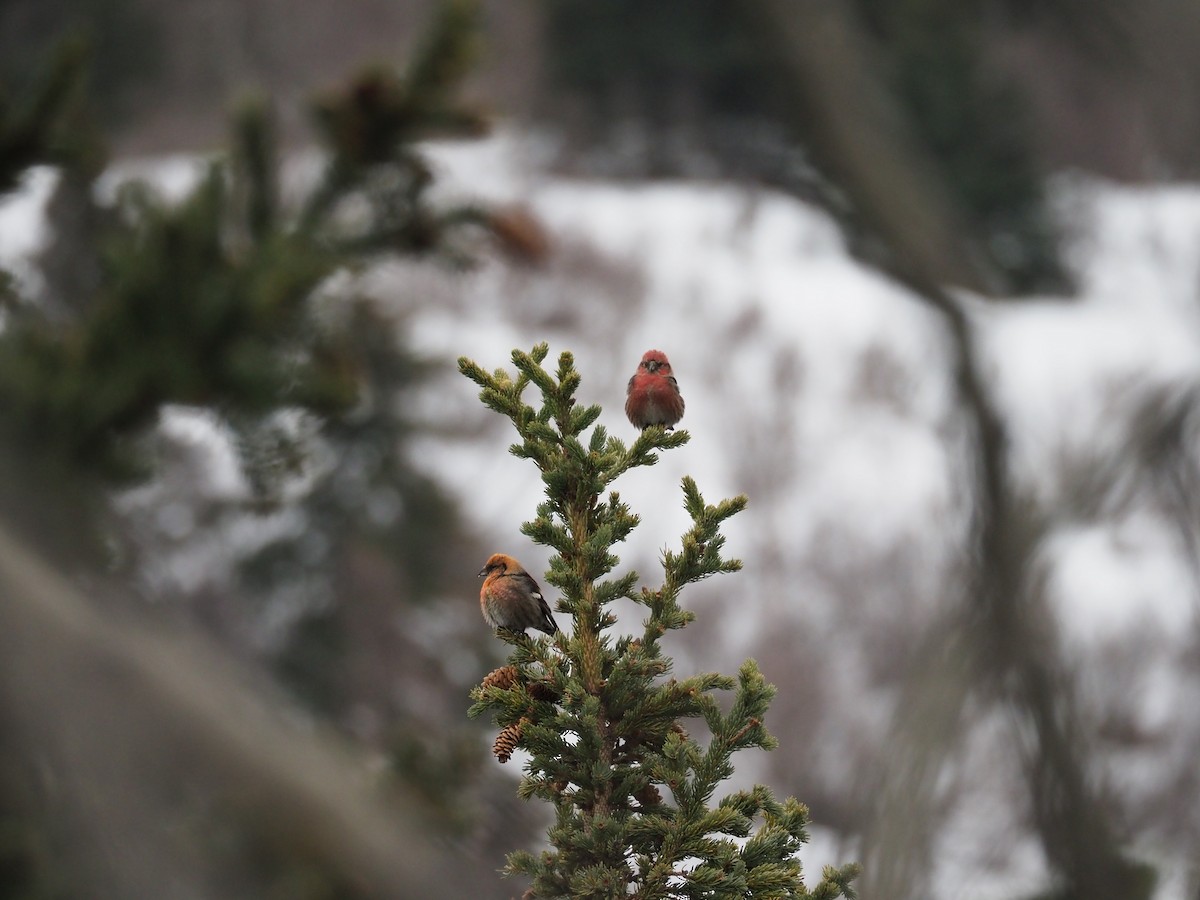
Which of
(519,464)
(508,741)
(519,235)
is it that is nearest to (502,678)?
(508,741)

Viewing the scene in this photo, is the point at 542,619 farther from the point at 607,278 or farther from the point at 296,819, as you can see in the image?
the point at 607,278

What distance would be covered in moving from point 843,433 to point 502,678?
783 cm

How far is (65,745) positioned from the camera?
0.64 m

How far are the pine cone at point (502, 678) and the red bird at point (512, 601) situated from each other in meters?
0.03

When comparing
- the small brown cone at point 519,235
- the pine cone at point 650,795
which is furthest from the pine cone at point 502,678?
the small brown cone at point 519,235

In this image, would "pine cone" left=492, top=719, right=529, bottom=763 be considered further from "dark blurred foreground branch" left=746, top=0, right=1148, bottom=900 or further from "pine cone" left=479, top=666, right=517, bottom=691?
"dark blurred foreground branch" left=746, top=0, right=1148, bottom=900

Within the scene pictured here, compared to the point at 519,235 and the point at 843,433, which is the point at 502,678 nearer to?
the point at 519,235

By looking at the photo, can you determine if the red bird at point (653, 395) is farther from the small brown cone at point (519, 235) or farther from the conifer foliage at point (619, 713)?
the small brown cone at point (519, 235)

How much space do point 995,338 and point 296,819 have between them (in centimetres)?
91

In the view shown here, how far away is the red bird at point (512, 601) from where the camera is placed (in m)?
0.69

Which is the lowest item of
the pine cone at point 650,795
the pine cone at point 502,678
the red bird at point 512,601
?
the pine cone at point 650,795

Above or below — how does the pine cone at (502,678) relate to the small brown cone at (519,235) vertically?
below

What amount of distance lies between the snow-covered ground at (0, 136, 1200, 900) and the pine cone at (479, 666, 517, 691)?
0.61 ft

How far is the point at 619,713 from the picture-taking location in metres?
0.70
